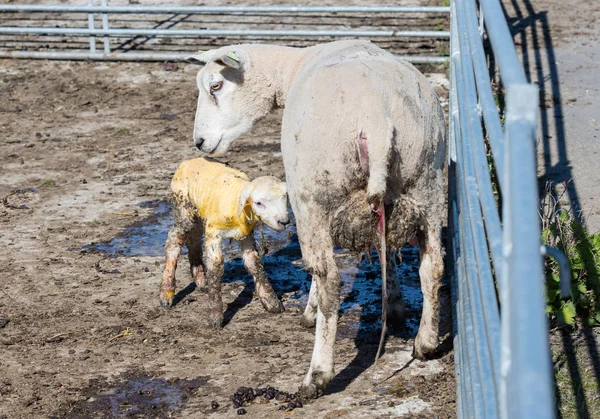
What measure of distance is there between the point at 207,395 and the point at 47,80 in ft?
25.2

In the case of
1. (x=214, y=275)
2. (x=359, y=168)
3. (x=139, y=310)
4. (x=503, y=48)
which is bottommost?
(x=139, y=310)

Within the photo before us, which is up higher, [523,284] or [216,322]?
[523,284]

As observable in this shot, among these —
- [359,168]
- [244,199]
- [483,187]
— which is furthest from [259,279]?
[483,187]

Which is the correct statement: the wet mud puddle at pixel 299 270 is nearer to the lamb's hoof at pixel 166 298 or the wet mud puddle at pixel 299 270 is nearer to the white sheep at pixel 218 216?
the white sheep at pixel 218 216

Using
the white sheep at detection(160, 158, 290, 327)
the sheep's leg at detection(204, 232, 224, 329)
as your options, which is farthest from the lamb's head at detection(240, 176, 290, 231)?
the sheep's leg at detection(204, 232, 224, 329)

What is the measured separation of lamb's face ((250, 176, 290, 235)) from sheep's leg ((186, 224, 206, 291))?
2.92 ft

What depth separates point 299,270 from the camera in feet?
21.6

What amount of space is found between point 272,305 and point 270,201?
0.76 metres

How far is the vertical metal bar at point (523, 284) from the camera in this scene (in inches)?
59.9

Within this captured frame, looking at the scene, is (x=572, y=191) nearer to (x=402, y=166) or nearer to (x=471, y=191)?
(x=402, y=166)

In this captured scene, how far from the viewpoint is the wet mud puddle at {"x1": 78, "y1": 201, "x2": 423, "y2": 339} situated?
5689 millimetres

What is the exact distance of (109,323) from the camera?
5750mm

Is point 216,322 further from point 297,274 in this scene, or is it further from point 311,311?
point 297,274

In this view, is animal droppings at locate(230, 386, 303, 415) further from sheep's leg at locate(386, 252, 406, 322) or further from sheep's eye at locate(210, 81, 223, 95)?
sheep's eye at locate(210, 81, 223, 95)
